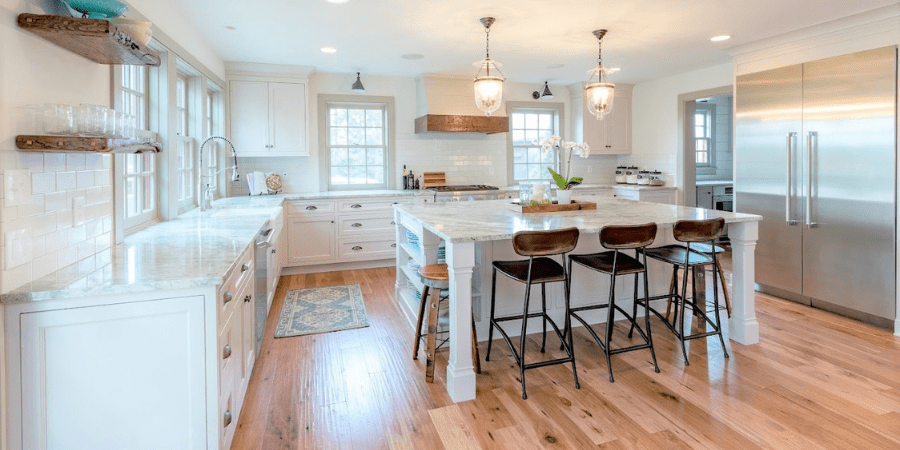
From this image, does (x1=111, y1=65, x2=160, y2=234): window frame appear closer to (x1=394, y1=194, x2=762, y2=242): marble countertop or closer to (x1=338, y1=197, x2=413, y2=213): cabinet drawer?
(x1=394, y1=194, x2=762, y2=242): marble countertop

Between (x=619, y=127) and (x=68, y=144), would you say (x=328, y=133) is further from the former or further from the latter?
(x=68, y=144)

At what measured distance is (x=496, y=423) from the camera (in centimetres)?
246

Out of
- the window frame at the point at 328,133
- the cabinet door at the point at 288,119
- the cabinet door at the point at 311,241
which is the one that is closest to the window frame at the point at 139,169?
the cabinet door at the point at 311,241

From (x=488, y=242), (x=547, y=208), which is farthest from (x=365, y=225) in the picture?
(x=488, y=242)

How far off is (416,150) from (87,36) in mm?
4910

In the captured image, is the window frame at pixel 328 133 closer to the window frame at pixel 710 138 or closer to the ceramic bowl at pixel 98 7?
the ceramic bowl at pixel 98 7

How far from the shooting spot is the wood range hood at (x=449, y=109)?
6195 millimetres

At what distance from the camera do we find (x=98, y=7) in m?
2.01

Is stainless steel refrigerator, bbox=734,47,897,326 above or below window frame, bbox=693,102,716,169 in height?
below

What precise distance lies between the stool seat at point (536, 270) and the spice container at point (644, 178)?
423 cm

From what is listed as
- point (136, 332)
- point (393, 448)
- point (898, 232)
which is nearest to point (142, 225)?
point (136, 332)

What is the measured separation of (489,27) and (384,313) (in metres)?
2.50

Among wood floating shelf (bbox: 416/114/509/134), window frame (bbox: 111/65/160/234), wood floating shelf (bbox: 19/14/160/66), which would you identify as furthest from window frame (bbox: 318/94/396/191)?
wood floating shelf (bbox: 19/14/160/66)

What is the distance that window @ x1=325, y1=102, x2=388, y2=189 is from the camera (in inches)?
256
